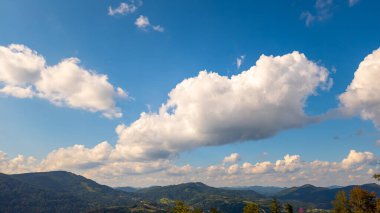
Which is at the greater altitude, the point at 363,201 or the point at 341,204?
the point at 363,201

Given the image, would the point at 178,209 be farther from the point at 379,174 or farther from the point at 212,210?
the point at 379,174

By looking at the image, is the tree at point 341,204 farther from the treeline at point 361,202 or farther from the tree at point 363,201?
the tree at point 363,201

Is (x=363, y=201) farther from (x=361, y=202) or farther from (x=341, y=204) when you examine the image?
(x=341, y=204)

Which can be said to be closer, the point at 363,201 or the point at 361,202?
the point at 363,201

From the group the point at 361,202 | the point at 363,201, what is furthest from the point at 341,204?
the point at 363,201

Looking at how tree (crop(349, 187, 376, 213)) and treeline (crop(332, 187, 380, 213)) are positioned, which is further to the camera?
tree (crop(349, 187, 376, 213))

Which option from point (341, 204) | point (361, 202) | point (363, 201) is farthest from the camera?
point (341, 204)

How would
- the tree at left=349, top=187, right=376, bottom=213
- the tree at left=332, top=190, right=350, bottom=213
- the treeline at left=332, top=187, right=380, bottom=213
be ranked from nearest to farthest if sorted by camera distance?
the treeline at left=332, top=187, right=380, bottom=213 < the tree at left=349, top=187, right=376, bottom=213 < the tree at left=332, top=190, right=350, bottom=213

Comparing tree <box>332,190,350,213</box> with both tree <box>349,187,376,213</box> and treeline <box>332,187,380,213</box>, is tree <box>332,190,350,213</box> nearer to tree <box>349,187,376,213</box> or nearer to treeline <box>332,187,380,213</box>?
treeline <box>332,187,380,213</box>

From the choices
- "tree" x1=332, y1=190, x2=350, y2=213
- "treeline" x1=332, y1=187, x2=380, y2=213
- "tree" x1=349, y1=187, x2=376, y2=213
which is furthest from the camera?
"tree" x1=332, y1=190, x2=350, y2=213

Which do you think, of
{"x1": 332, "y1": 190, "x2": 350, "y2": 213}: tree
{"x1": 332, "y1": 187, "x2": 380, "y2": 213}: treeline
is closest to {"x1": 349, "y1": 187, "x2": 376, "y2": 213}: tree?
{"x1": 332, "y1": 187, "x2": 380, "y2": 213}: treeline

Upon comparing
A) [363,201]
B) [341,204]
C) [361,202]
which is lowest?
[341,204]

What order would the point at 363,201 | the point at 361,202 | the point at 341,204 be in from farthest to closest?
the point at 341,204
the point at 361,202
the point at 363,201

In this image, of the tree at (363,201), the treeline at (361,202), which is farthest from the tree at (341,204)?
the tree at (363,201)
